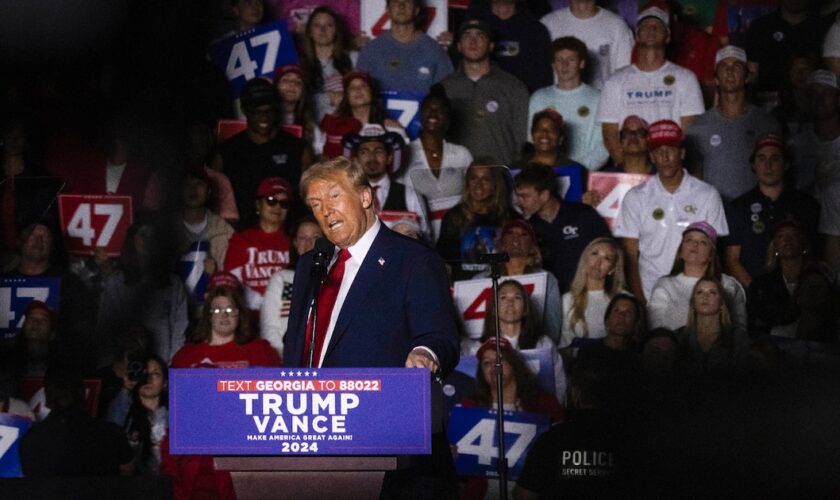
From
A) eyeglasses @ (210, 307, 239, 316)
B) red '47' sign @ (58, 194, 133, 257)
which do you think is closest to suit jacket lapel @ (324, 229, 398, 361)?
eyeglasses @ (210, 307, 239, 316)

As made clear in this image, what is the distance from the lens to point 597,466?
7.10 meters

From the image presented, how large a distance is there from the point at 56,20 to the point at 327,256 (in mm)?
5858

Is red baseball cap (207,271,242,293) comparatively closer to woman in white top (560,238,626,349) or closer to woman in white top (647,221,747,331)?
woman in white top (560,238,626,349)

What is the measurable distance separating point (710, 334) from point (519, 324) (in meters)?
1.02

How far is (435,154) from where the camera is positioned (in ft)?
29.3

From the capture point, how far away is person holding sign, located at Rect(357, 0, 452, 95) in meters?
9.41

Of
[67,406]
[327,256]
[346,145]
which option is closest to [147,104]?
[346,145]

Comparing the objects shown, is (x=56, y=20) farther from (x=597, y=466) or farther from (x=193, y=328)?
(x=597, y=466)

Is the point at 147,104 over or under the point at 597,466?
over

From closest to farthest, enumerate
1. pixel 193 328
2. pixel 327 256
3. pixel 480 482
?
pixel 327 256
pixel 480 482
pixel 193 328

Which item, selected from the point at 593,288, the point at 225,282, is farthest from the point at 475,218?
the point at 225,282

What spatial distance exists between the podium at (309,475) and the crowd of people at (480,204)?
11.4ft

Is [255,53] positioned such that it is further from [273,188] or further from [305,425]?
[305,425]

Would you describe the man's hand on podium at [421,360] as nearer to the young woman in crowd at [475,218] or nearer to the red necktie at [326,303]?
the red necktie at [326,303]
